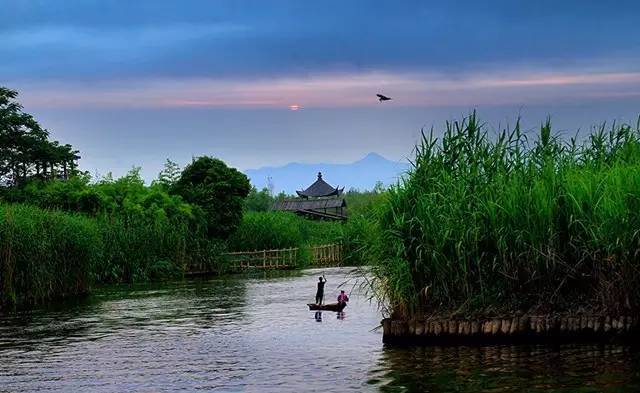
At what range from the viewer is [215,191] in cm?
6812

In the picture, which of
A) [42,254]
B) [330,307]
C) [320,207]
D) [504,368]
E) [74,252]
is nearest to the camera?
[504,368]

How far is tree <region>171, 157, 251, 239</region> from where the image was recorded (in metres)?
66.7

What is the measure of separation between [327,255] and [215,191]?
407 inches

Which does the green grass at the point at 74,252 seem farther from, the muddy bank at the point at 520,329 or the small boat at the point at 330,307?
the muddy bank at the point at 520,329

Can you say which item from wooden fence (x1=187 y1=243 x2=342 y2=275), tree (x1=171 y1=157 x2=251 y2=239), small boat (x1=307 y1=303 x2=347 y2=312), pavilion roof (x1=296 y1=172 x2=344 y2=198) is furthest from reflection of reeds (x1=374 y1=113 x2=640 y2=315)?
pavilion roof (x1=296 y1=172 x2=344 y2=198)

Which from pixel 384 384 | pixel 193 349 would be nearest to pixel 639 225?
pixel 384 384

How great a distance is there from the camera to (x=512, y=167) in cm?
2230

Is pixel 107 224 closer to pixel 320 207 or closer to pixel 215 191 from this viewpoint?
pixel 215 191

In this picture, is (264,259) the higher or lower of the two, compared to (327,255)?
lower

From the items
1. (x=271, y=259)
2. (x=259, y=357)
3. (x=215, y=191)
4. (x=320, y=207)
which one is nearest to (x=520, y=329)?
(x=259, y=357)

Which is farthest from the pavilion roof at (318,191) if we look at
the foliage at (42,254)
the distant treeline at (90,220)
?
the foliage at (42,254)

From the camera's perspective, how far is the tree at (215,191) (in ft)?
219

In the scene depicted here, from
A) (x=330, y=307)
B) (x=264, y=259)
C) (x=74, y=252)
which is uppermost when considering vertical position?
(x=74, y=252)

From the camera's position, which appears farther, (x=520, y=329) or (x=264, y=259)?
(x=264, y=259)
